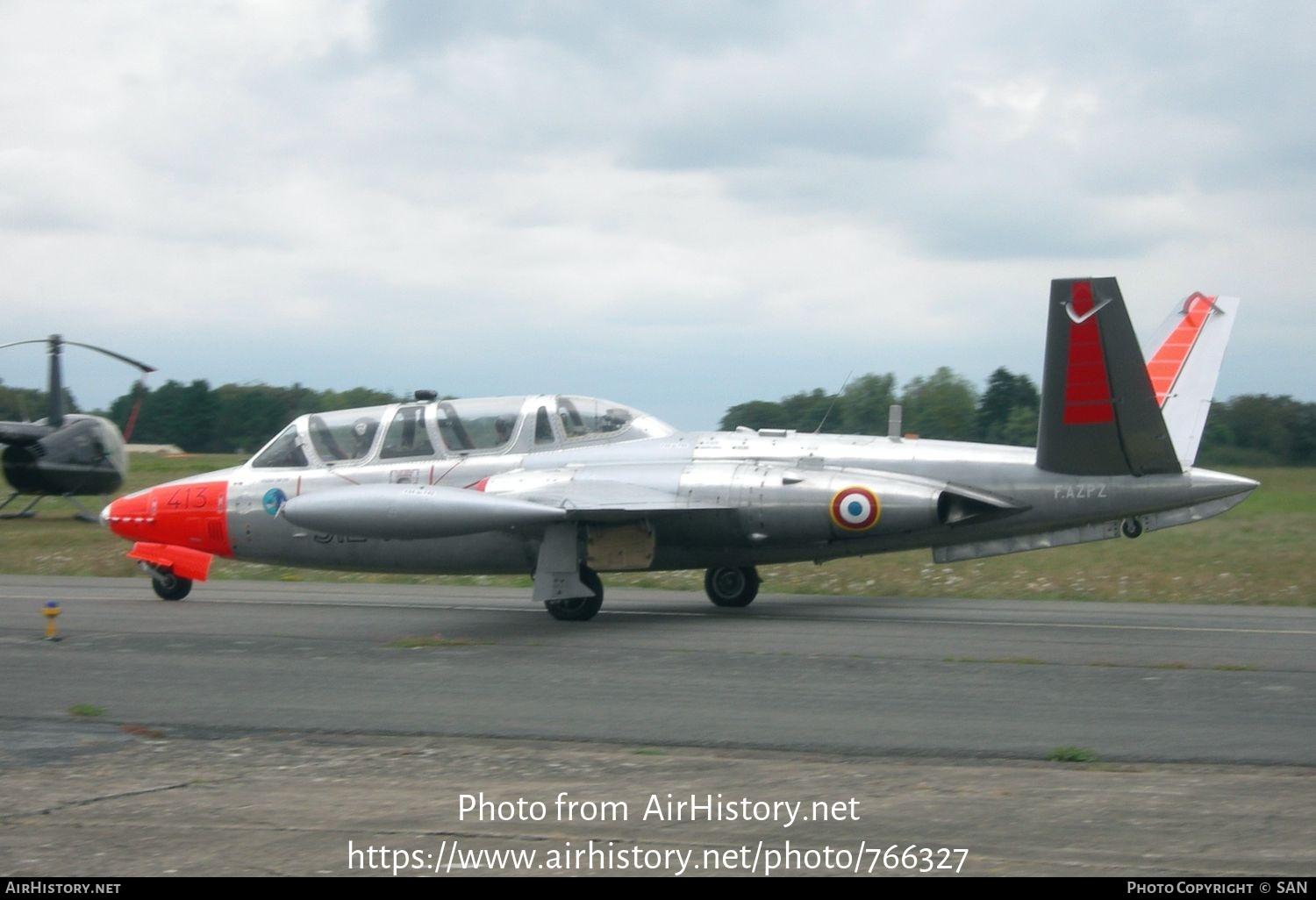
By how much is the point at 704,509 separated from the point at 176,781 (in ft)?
28.7

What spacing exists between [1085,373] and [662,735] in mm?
6964

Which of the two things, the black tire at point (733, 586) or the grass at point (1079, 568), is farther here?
the grass at point (1079, 568)

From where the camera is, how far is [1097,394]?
1416cm

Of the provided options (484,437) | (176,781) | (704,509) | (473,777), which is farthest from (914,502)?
(176,781)

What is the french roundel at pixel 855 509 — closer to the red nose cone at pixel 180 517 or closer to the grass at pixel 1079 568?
the grass at pixel 1079 568

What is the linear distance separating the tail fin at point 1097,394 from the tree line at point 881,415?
3150mm

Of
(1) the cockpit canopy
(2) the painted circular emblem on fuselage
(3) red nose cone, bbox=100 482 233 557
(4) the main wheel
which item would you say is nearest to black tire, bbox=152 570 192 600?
(3) red nose cone, bbox=100 482 233 557

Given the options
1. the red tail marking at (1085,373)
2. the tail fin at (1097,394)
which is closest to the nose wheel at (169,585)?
the tail fin at (1097,394)

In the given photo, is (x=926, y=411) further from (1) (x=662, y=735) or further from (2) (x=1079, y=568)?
(1) (x=662, y=735)

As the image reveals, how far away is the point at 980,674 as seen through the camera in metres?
11.4

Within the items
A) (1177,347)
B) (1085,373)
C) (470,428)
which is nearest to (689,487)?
(470,428)

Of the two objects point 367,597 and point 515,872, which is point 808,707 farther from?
point 367,597

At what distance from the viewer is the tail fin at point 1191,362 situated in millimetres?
16484

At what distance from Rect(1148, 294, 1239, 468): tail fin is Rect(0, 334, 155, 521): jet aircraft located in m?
26.5
